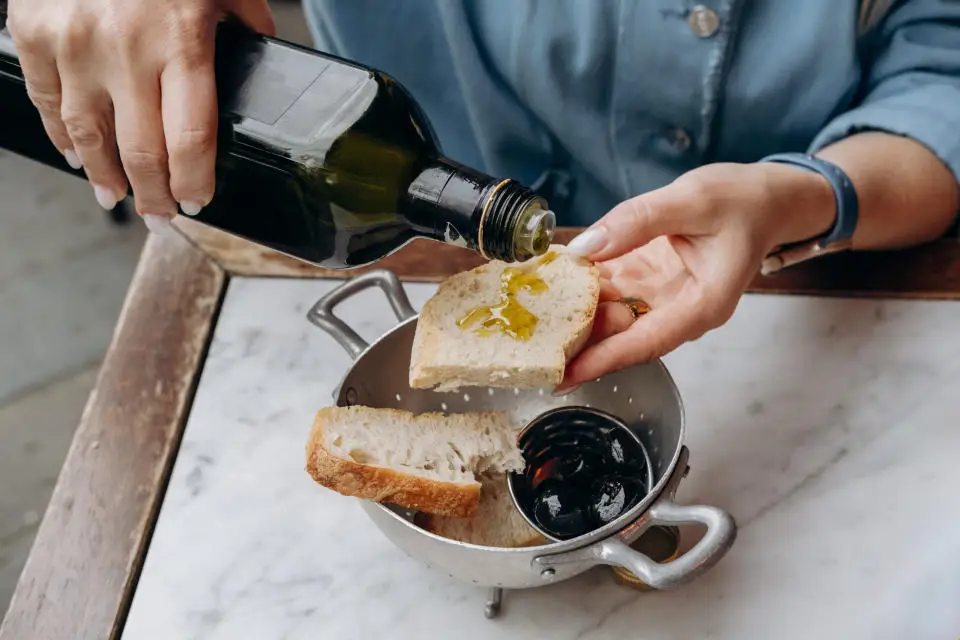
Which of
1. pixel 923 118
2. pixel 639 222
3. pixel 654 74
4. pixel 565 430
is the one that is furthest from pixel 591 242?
pixel 923 118

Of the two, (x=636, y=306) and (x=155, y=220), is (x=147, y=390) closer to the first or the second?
(x=155, y=220)

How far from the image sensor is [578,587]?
0.70m

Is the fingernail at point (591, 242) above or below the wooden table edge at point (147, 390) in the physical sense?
above

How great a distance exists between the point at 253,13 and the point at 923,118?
0.61 m

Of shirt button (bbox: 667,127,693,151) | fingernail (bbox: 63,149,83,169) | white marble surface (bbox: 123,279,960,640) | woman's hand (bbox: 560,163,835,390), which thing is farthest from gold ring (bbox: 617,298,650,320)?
fingernail (bbox: 63,149,83,169)

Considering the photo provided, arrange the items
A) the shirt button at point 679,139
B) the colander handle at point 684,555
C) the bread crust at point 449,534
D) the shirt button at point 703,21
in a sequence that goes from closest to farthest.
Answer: the colander handle at point 684,555, the bread crust at point 449,534, the shirt button at point 703,21, the shirt button at point 679,139

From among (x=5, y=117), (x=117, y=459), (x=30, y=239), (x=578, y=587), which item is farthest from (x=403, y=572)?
(x=30, y=239)

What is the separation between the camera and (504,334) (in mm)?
667

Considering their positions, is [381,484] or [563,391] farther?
[563,391]

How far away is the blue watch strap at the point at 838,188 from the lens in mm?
778

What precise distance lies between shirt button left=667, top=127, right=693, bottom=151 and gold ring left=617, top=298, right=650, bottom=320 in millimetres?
228

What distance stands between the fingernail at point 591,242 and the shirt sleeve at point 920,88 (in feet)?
1.04

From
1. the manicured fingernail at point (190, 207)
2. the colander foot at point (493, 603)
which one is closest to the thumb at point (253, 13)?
the manicured fingernail at point (190, 207)

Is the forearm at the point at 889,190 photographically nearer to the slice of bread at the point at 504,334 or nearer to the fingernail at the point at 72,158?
the slice of bread at the point at 504,334
